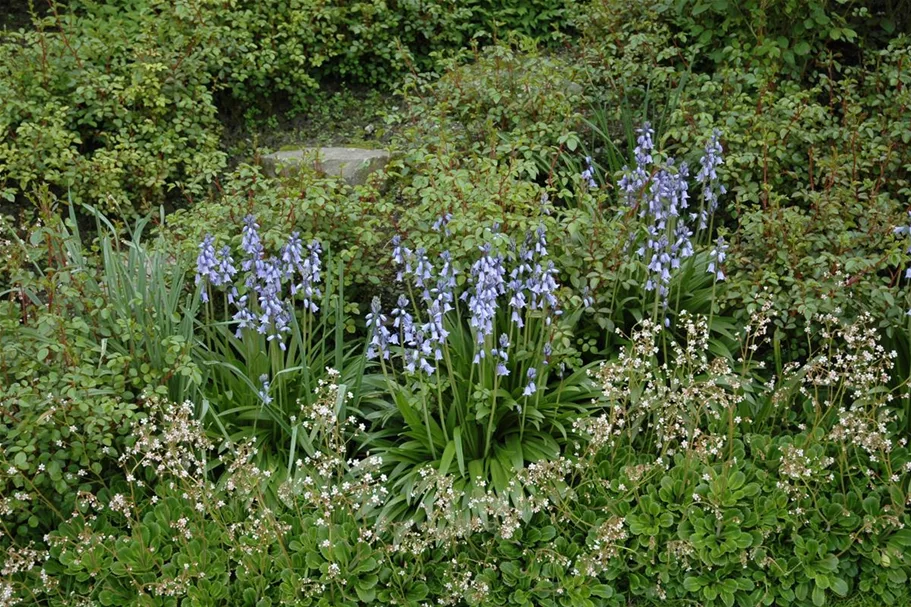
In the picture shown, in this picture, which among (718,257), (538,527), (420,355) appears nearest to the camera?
(538,527)

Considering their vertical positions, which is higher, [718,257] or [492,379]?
[718,257]

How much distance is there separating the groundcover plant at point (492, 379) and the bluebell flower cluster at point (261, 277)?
0.02 metres

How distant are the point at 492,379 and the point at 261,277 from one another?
117cm

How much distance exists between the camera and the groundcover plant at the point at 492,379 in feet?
13.5

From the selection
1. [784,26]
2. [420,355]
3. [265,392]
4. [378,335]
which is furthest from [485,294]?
[784,26]

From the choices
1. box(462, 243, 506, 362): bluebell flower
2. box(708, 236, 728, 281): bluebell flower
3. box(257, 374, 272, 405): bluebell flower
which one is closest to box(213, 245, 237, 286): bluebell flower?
box(257, 374, 272, 405): bluebell flower

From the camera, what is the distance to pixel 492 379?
15.1 feet

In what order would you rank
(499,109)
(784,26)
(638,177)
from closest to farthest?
(638,177), (499,109), (784,26)

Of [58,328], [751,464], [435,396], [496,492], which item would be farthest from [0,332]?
[751,464]

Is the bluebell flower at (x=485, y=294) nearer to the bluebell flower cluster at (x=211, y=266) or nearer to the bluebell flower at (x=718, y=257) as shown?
the bluebell flower at (x=718, y=257)

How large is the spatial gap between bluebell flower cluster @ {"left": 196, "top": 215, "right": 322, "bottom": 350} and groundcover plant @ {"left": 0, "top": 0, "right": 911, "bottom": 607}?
19 millimetres

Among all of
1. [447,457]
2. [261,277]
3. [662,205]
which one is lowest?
[447,457]

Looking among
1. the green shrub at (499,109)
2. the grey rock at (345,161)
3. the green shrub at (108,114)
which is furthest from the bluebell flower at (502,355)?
the green shrub at (108,114)

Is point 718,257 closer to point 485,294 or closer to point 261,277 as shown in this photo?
point 485,294
